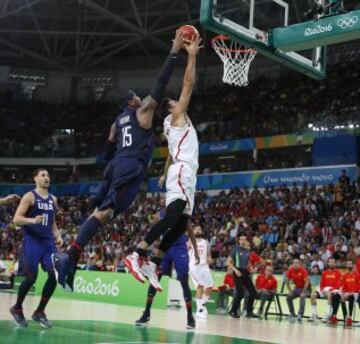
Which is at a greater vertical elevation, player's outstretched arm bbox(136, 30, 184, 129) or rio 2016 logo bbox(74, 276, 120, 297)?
player's outstretched arm bbox(136, 30, 184, 129)

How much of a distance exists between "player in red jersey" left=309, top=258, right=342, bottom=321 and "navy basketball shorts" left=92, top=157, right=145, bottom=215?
392 inches

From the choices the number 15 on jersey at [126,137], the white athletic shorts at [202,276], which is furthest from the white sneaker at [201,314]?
the number 15 on jersey at [126,137]

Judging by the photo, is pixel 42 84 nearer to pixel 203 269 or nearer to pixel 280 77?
pixel 280 77

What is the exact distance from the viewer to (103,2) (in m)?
37.0

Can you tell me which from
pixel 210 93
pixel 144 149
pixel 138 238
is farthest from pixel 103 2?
pixel 144 149

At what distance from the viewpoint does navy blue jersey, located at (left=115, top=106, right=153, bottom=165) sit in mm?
7246

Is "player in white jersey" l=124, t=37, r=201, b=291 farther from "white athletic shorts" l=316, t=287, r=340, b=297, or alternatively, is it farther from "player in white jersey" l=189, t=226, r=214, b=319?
"white athletic shorts" l=316, t=287, r=340, b=297

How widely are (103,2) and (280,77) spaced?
10.9m

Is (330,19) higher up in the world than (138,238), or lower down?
higher up

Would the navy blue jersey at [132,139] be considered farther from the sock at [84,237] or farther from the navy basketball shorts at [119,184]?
the sock at [84,237]

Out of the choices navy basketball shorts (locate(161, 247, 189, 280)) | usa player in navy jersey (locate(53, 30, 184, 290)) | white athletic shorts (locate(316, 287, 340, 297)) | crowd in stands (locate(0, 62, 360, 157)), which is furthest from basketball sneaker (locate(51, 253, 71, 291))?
crowd in stands (locate(0, 62, 360, 157))

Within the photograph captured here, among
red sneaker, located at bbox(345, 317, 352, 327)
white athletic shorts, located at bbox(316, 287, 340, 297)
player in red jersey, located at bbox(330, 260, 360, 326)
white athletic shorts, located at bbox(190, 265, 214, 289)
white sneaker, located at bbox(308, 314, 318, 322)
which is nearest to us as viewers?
white athletic shorts, located at bbox(190, 265, 214, 289)

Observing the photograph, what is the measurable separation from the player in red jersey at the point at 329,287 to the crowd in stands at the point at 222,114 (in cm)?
1109

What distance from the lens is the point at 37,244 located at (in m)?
9.64
